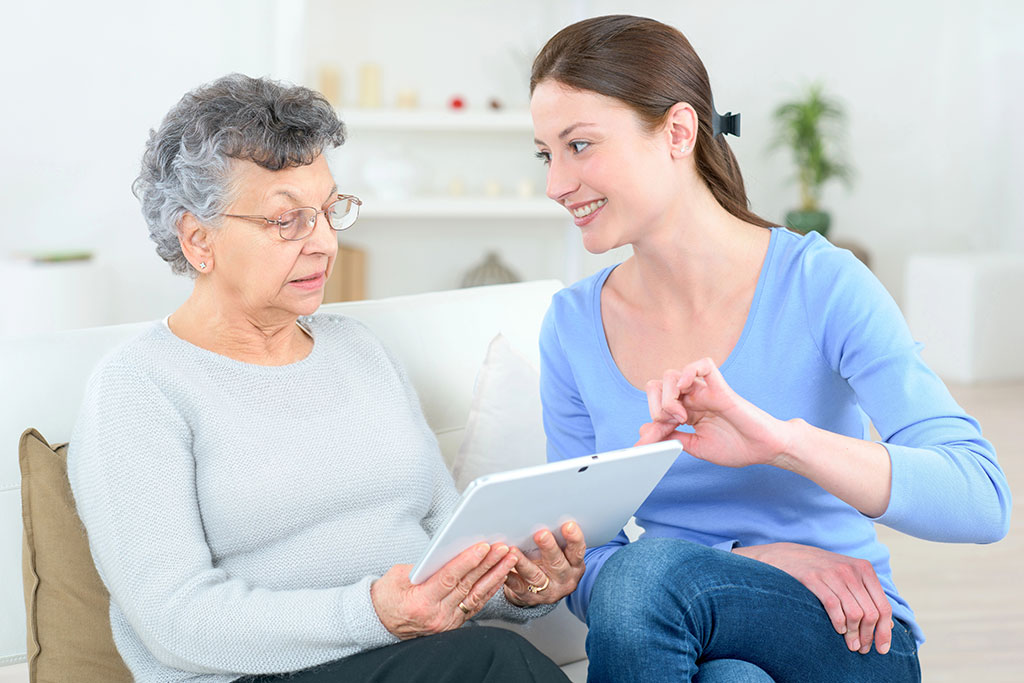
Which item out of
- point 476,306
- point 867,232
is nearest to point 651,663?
point 476,306

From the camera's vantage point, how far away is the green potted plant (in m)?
5.93

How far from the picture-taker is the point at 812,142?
594 centimetres

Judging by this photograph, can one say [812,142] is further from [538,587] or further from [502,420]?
[538,587]

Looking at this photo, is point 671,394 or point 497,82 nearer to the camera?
point 671,394

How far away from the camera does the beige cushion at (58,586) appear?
4.53 ft

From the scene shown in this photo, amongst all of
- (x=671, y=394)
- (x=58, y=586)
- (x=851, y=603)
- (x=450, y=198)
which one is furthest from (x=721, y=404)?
(x=450, y=198)

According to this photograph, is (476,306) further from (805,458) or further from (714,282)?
(805,458)

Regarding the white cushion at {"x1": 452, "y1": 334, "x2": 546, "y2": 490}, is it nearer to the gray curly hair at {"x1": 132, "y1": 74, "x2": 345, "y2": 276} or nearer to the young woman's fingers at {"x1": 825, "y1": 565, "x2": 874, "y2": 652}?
the gray curly hair at {"x1": 132, "y1": 74, "x2": 345, "y2": 276}

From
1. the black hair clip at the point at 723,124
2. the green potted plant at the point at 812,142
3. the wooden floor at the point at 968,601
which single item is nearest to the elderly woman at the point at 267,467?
the black hair clip at the point at 723,124

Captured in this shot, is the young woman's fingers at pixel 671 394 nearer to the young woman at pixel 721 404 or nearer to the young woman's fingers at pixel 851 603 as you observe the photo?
the young woman at pixel 721 404

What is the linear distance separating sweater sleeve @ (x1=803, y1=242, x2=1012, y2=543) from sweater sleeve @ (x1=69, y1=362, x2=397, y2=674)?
0.63 m

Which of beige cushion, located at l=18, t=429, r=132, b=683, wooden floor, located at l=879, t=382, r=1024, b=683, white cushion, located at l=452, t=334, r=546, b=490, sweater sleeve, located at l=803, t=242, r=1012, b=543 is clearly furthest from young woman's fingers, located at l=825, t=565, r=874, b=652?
wooden floor, located at l=879, t=382, r=1024, b=683

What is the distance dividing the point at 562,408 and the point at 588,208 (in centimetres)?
30

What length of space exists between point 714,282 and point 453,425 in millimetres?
526
